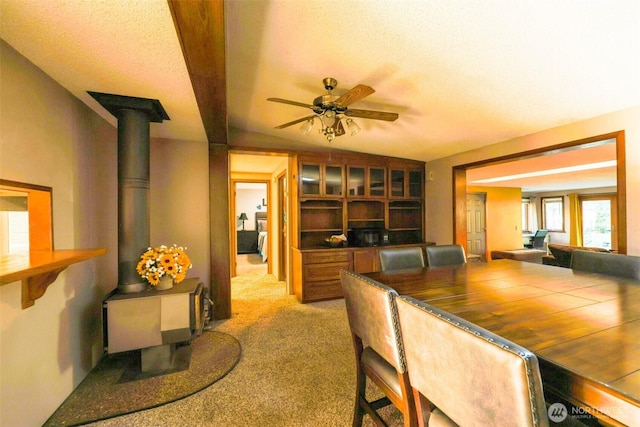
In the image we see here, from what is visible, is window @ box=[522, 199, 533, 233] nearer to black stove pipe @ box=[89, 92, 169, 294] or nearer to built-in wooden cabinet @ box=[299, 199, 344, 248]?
built-in wooden cabinet @ box=[299, 199, 344, 248]

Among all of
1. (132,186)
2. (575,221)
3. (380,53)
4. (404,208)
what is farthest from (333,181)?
(575,221)

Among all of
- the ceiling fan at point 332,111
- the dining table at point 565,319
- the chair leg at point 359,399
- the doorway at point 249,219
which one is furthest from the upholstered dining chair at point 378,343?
the doorway at point 249,219

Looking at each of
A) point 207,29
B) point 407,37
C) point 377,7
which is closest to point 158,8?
point 207,29

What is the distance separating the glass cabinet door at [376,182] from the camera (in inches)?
167

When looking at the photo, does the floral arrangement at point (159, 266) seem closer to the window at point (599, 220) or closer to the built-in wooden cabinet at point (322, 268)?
the built-in wooden cabinet at point (322, 268)

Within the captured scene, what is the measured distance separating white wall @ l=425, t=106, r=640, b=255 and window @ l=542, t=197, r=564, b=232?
752 centimetres

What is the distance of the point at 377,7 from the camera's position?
1.44 meters

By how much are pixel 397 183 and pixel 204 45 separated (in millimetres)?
3638

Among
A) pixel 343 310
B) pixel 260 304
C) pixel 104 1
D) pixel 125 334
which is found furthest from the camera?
pixel 260 304

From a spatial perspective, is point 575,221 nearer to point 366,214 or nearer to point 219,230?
point 366,214

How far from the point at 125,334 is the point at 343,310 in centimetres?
229

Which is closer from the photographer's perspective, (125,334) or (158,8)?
(158,8)

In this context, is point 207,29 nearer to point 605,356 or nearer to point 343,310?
point 605,356

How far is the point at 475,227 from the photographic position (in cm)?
714
